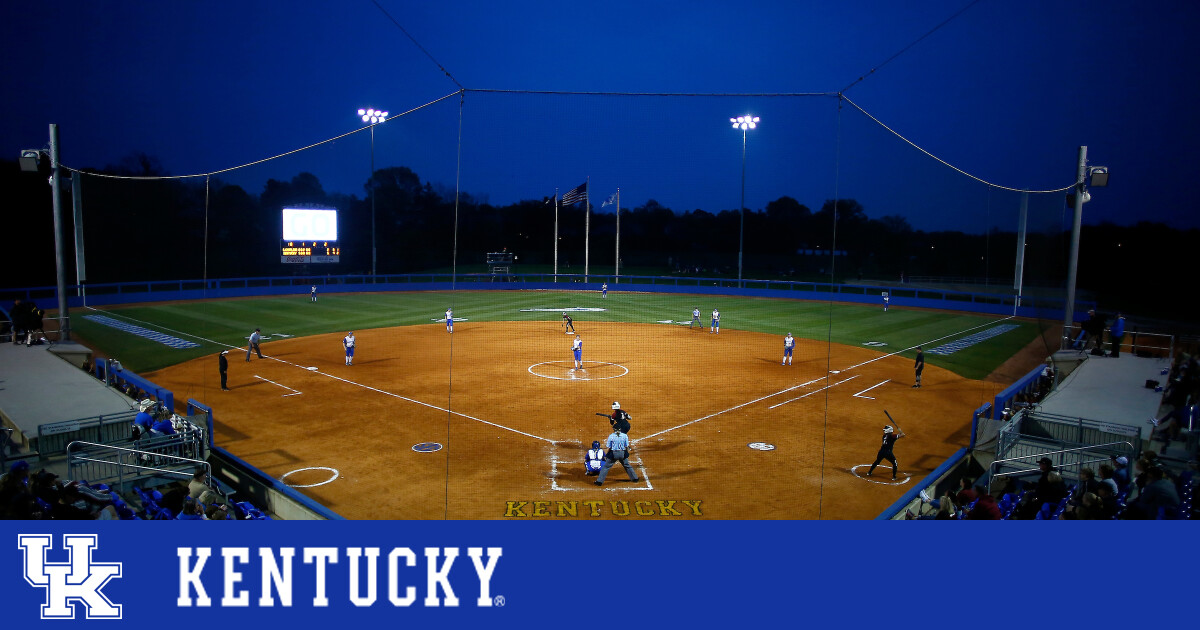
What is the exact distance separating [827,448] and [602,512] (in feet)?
19.6

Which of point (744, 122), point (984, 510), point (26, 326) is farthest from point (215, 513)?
point (744, 122)

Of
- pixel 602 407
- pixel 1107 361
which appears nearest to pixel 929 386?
pixel 1107 361

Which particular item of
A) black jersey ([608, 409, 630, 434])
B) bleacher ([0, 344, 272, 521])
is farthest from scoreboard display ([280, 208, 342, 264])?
black jersey ([608, 409, 630, 434])

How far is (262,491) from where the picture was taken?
10.3 m

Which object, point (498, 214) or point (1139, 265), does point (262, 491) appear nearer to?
point (1139, 265)

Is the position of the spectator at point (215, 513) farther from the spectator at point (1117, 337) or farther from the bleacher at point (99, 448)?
the spectator at point (1117, 337)

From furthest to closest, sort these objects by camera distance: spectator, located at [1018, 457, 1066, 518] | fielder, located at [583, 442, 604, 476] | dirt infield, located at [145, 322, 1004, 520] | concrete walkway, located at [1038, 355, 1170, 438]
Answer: concrete walkway, located at [1038, 355, 1170, 438], fielder, located at [583, 442, 604, 476], dirt infield, located at [145, 322, 1004, 520], spectator, located at [1018, 457, 1066, 518]

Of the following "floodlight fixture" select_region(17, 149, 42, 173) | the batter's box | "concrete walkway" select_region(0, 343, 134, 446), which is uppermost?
"floodlight fixture" select_region(17, 149, 42, 173)

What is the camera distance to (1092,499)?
20.8ft
